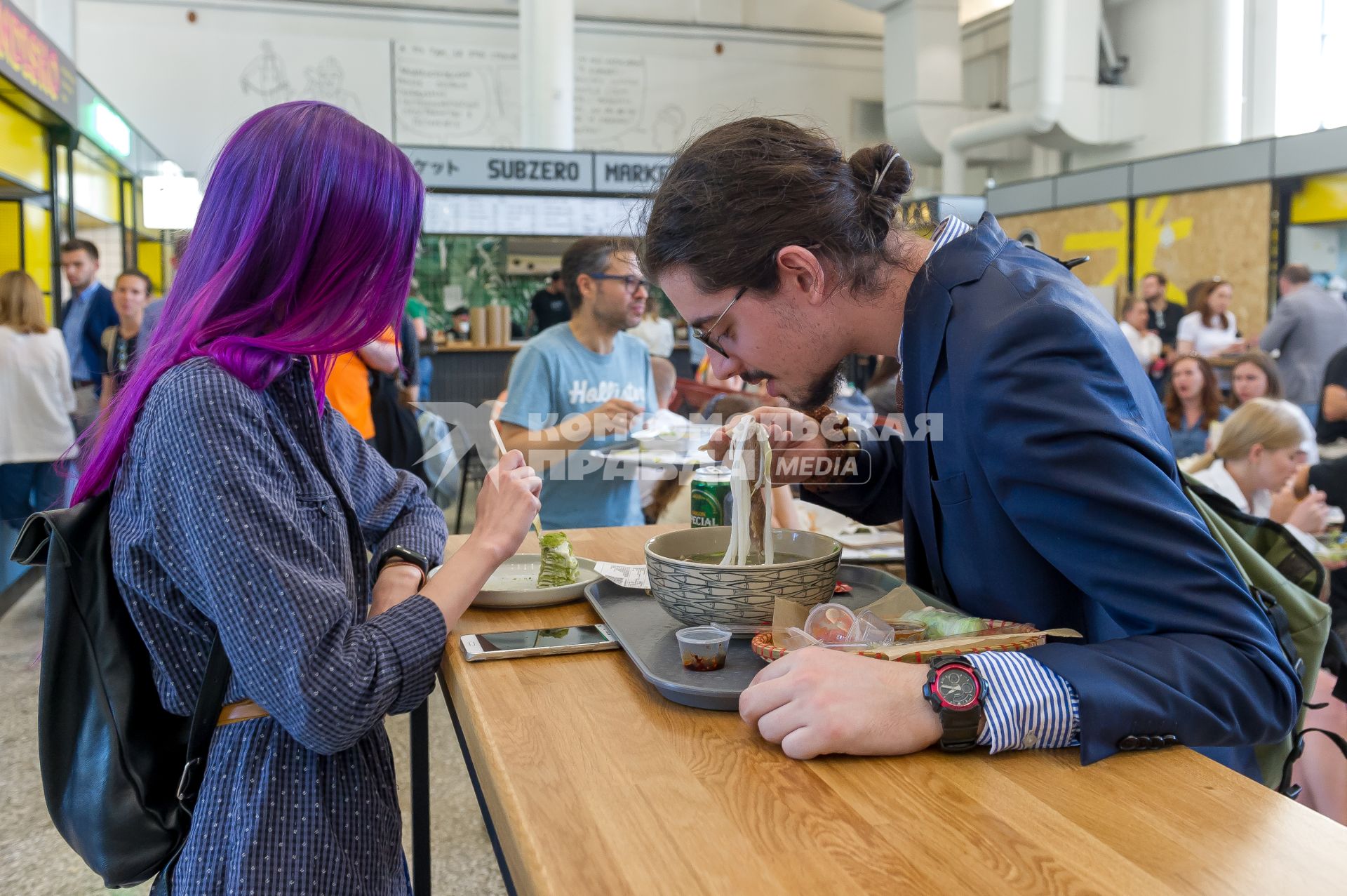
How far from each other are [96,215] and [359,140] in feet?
25.2

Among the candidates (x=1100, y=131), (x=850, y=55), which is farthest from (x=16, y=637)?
(x=850, y=55)

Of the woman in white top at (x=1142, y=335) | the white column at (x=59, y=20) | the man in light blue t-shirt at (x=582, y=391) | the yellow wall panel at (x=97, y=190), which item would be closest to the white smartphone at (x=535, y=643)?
the man in light blue t-shirt at (x=582, y=391)

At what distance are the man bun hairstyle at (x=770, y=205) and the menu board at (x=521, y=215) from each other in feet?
20.2

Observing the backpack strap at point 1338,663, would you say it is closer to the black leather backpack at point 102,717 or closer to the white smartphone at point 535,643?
the white smartphone at point 535,643

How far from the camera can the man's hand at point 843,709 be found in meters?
0.98

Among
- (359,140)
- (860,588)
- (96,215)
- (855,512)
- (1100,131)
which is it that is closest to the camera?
(359,140)

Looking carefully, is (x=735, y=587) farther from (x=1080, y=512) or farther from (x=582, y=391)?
(x=582, y=391)

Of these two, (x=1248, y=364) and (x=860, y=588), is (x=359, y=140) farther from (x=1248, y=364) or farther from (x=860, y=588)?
(x=1248, y=364)

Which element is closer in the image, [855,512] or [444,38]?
[855,512]

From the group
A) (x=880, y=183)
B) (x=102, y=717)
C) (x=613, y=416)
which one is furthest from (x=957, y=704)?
(x=613, y=416)

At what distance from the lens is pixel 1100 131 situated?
11.6 meters

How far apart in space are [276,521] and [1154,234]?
971 centimetres

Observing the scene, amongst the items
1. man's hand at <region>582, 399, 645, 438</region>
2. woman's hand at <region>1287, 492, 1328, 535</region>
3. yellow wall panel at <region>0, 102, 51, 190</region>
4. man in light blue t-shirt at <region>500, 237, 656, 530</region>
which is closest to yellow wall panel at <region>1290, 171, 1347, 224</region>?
woman's hand at <region>1287, 492, 1328, 535</region>

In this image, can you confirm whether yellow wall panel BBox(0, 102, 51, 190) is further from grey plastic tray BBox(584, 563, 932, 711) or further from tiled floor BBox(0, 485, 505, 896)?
grey plastic tray BBox(584, 563, 932, 711)
